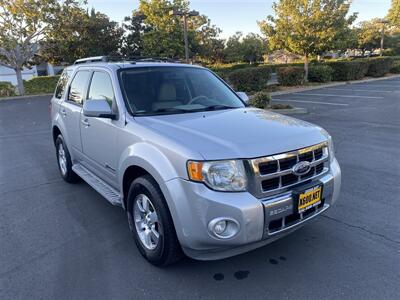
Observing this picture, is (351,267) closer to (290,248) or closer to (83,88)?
(290,248)

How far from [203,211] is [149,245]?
93 centimetres

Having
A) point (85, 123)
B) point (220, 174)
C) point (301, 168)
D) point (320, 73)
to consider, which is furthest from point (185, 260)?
point (320, 73)

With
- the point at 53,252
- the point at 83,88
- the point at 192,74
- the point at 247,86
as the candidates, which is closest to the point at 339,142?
the point at 192,74

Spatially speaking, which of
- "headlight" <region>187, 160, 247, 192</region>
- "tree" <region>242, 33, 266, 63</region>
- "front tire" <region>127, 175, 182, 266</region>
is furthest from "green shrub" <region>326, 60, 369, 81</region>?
"tree" <region>242, 33, 266, 63</region>

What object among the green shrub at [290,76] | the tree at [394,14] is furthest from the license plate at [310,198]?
the tree at [394,14]

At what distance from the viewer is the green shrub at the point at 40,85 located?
25658 millimetres

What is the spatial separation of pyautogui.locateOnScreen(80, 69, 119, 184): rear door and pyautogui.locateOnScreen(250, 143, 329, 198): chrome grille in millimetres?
1617

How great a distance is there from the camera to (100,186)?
3.95 metres

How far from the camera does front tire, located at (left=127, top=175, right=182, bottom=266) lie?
8.88 feet

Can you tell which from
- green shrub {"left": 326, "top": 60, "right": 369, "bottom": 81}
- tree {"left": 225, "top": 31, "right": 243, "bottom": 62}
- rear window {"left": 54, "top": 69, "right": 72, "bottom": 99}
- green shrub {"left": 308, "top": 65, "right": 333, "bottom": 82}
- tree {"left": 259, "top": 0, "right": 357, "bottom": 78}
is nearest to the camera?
rear window {"left": 54, "top": 69, "right": 72, "bottom": 99}

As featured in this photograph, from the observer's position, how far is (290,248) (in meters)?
3.24

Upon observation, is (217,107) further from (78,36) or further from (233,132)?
(78,36)

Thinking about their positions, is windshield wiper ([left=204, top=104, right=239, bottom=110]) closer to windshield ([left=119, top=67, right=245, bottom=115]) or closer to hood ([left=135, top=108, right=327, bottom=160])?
windshield ([left=119, top=67, right=245, bottom=115])

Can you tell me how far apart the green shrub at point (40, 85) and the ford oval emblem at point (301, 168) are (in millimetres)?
26342
